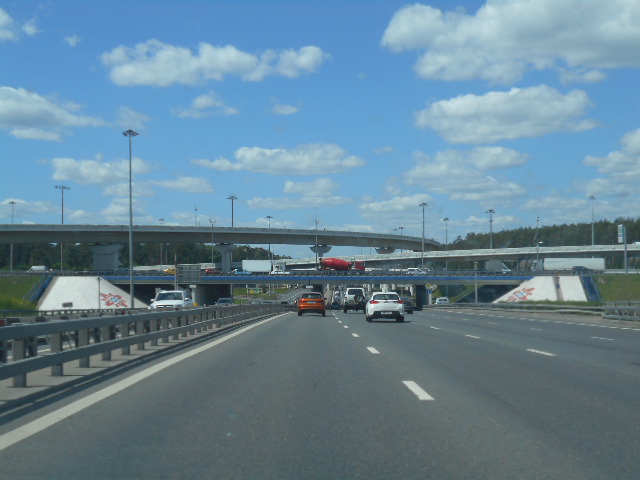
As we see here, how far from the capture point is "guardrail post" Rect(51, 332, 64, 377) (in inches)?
497

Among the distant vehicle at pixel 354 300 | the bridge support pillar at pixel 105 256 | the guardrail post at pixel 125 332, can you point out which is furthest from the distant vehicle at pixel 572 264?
the guardrail post at pixel 125 332

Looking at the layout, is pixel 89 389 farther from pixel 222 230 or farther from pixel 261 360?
pixel 222 230

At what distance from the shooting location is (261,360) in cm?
1752

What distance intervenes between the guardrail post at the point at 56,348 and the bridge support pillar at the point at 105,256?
9182cm

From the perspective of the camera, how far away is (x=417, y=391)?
12172mm

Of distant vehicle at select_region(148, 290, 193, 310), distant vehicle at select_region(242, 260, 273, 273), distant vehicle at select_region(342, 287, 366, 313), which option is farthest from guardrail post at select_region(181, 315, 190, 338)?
distant vehicle at select_region(242, 260, 273, 273)

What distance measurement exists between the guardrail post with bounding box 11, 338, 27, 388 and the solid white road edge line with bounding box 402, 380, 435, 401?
596cm

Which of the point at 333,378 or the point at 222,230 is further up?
the point at 222,230

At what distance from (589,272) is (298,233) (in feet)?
133

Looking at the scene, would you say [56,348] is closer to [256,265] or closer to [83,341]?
[83,341]

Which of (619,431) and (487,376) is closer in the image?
(619,431)

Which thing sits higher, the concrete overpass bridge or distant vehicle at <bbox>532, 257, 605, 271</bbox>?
the concrete overpass bridge

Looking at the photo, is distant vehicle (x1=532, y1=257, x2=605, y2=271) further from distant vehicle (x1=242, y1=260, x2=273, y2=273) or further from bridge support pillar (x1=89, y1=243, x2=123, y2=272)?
bridge support pillar (x1=89, y1=243, x2=123, y2=272)

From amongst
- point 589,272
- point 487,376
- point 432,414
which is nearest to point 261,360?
point 487,376
